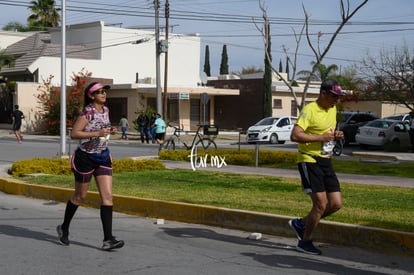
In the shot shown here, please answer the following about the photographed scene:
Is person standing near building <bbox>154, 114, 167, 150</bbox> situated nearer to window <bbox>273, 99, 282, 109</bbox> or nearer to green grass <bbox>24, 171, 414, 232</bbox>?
green grass <bbox>24, 171, 414, 232</bbox>

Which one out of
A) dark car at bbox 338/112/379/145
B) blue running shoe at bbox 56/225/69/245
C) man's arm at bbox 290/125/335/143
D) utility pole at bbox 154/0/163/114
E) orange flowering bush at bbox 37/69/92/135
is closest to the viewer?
man's arm at bbox 290/125/335/143

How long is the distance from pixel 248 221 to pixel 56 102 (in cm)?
3608

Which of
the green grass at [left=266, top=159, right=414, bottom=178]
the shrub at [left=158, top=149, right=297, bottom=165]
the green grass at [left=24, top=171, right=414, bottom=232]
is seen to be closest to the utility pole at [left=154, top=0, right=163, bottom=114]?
the shrub at [left=158, top=149, right=297, bottom=165]

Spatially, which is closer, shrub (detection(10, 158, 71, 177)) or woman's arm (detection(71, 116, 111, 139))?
woman's arm (detection(71, 116, 111, 139))

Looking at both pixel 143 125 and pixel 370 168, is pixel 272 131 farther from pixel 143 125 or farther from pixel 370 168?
pixel 370 168

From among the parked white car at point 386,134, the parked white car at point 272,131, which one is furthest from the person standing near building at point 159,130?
the parked white car at point 272,131

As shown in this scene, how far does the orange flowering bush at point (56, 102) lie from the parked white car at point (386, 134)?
62.7 ft

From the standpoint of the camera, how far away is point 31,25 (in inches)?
2768

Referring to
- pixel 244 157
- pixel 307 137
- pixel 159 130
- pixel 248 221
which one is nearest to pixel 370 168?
pixel 244 157

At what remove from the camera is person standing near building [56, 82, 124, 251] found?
7719 millimetres

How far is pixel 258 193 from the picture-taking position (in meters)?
11.6

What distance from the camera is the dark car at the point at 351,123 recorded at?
108 ft

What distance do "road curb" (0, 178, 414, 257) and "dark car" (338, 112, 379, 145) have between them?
22334 mm

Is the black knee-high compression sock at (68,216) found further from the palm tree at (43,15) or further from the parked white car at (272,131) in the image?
the palm tree at (43,15)
